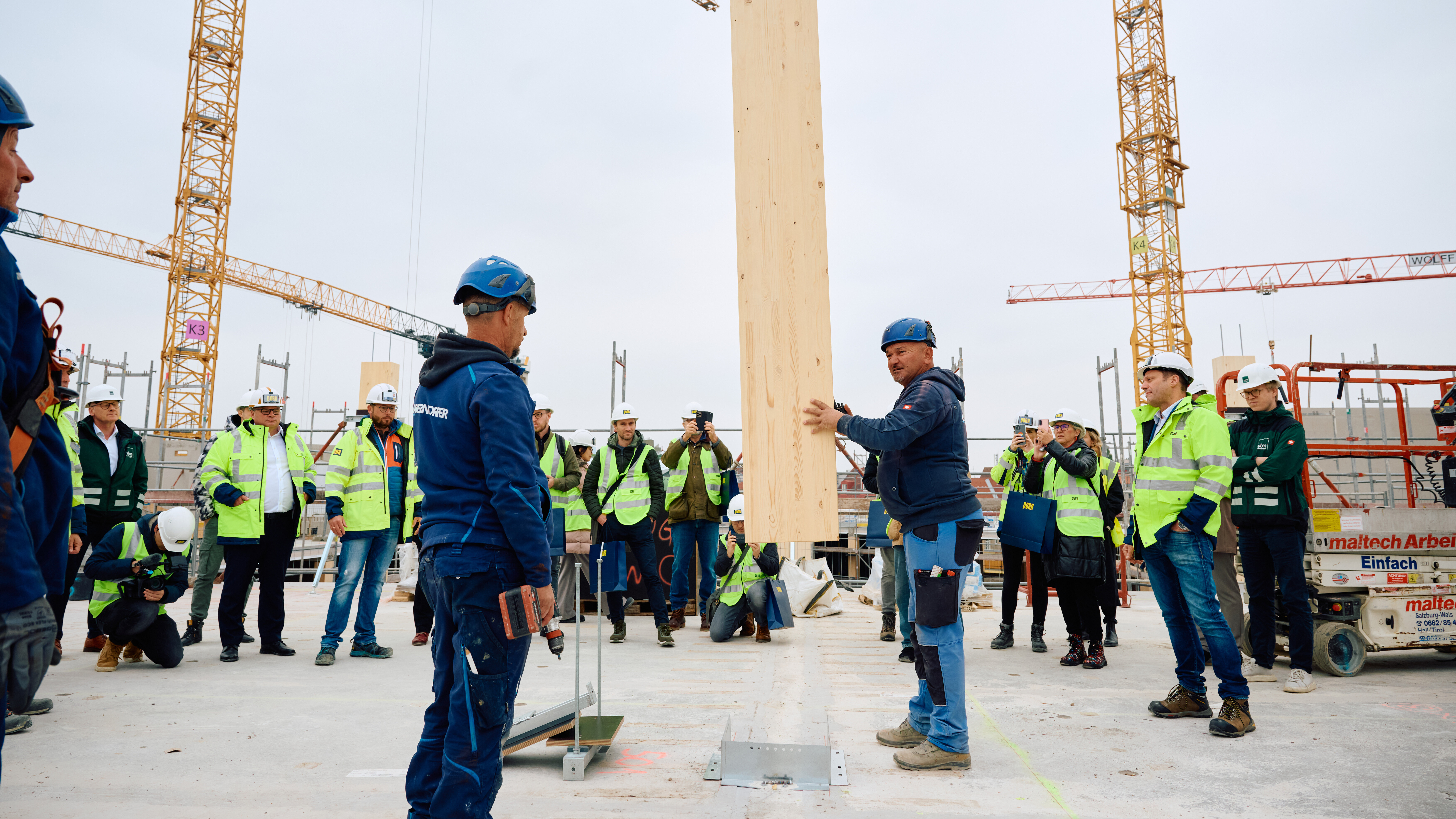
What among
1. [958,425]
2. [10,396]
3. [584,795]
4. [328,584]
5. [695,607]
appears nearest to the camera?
[10,396]

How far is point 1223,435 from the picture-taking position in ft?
13.7

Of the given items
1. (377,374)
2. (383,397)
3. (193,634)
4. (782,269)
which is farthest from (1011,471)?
(377,374)

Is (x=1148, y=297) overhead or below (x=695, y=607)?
overhead

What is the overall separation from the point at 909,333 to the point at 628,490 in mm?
3825

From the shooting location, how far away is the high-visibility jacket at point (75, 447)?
5.15 meters

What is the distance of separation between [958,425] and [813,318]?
86 cm

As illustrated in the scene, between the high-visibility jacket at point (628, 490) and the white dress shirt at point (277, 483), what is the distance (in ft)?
8.07

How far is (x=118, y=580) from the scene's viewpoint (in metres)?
5.10

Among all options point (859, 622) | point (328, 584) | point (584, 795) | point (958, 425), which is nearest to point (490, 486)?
point (584, 795)

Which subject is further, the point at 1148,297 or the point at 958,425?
the point at 1148,297

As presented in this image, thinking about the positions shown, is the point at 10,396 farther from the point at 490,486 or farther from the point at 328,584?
the point at 328,584

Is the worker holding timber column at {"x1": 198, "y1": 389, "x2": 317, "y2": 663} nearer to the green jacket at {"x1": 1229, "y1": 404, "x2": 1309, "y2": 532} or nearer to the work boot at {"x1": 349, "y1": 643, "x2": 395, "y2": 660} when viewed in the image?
the work boot at {"x1": 349, "y1": 643, "x2": 395, "y2": 660}

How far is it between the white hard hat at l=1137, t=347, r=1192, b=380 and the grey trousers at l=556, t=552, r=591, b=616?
4.05 meters

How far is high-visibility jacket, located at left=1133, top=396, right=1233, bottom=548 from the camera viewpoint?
408cm
